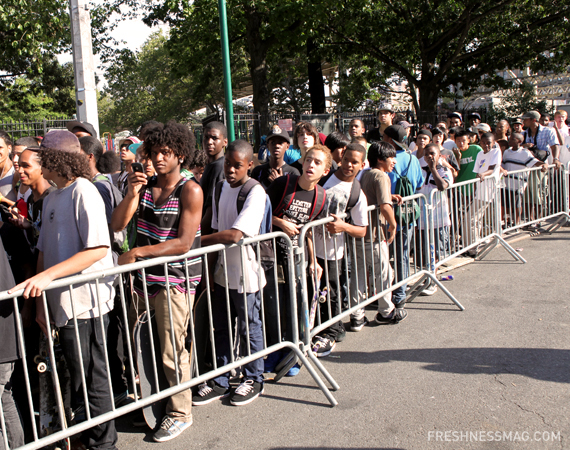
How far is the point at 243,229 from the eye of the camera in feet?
12.2

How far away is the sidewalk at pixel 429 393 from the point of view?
342 cm

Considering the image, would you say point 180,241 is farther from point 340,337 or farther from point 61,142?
point 340,337

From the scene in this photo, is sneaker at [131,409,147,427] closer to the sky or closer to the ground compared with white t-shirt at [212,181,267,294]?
closer to the ground

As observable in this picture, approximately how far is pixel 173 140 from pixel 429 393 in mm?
2594

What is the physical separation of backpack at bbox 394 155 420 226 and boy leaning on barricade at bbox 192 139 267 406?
1.98 metres

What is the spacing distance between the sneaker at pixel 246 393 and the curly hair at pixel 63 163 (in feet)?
6.41

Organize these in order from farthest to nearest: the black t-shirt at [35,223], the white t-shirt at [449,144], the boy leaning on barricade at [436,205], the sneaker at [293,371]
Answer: the white t-shirt at [449,144], the boy leaning on barricade at [436,205], the sneaker at [293,371], the black t-shirt at [35,223]

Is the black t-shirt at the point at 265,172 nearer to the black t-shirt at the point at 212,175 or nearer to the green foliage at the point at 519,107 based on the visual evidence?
the black t-shirt at the point at 212,175

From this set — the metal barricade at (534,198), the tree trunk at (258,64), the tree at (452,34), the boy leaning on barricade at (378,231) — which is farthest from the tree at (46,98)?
the boy leaning on barricade at (378,231)

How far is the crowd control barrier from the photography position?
10.5 feet

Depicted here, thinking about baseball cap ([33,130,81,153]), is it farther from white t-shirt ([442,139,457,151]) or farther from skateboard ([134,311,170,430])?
white t-shirt ([442,139,457,151])

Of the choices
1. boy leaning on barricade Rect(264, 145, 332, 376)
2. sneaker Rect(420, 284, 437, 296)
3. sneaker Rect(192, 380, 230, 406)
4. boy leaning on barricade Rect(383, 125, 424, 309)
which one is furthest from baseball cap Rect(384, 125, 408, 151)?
sneaker Rect(192, 380, 230, 406)

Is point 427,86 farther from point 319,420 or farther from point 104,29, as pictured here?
point 319,420

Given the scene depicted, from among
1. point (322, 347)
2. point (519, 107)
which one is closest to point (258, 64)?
point (322, 347)
